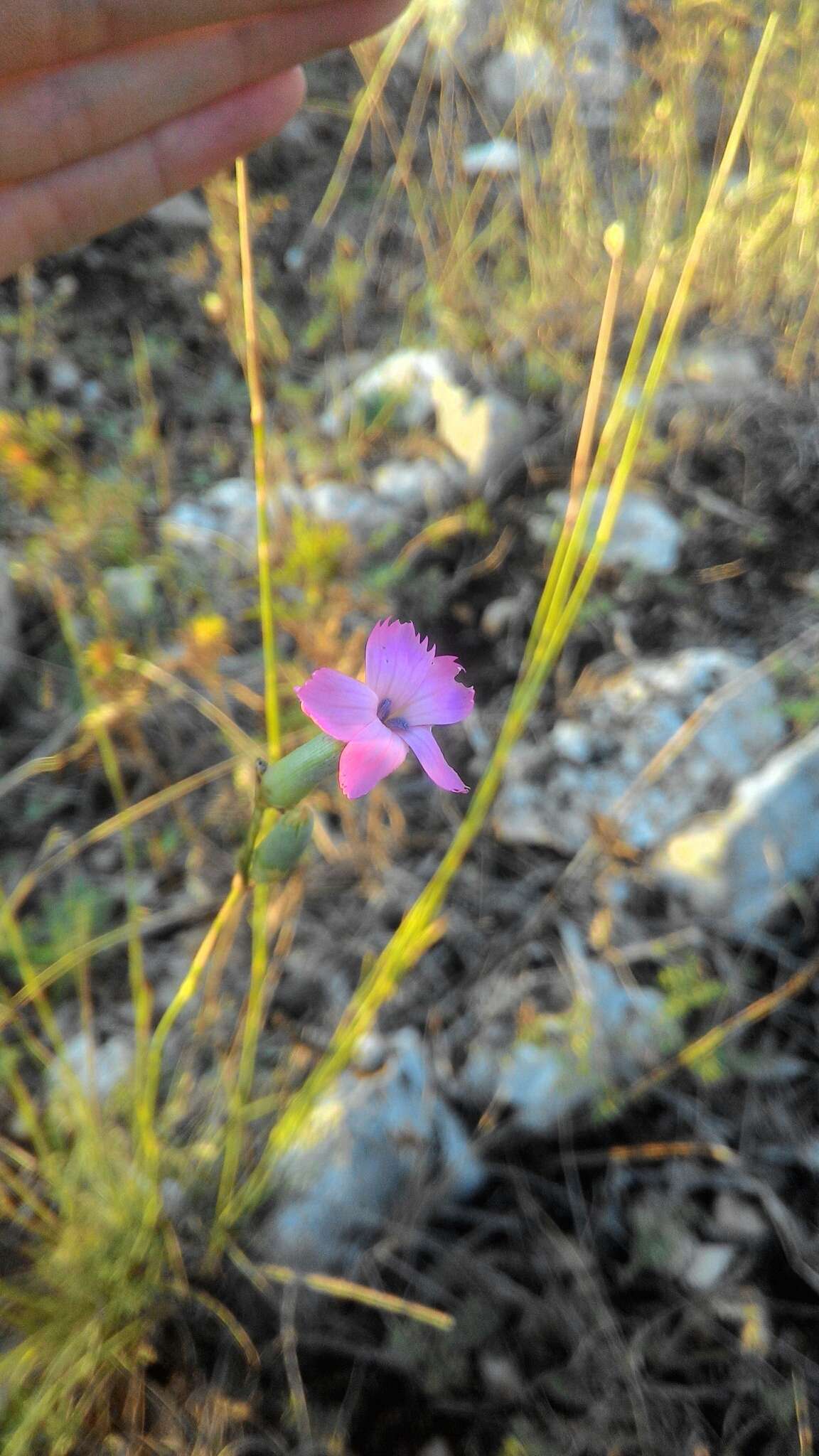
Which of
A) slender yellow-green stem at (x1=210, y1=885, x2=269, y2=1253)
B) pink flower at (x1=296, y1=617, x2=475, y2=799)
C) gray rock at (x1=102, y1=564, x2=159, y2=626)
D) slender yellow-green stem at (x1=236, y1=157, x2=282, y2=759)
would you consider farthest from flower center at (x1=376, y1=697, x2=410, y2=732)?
gray rock at (x1=102, y1=564, x2=159, y2=626)

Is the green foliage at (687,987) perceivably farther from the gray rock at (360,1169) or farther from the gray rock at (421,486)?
the gray rock at (421,486)

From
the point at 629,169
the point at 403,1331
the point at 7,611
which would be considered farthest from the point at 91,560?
the point at 629,169

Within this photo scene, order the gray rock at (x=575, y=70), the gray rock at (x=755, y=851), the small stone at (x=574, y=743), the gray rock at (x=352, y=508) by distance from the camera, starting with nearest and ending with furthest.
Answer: the gray rock at (x=755, y=851)
the small stone at (x=574, y=743)
the gray rock at (x=352, y=508)
the gray rock at (x=575, y=70)

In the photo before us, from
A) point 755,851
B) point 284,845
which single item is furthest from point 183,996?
point 755,851

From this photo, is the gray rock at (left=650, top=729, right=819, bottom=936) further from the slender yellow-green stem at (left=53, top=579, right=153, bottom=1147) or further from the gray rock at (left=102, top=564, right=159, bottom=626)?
the gray rock at (left=102, top=564, right=159, bottom=626)

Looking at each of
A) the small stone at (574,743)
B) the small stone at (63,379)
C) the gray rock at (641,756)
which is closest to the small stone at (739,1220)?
the gray rock at (641,756)

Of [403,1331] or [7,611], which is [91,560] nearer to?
[7,611]
